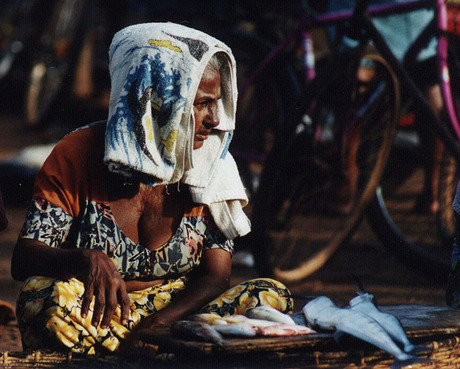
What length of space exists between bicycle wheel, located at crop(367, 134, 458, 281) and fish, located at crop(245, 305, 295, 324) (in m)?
1.91

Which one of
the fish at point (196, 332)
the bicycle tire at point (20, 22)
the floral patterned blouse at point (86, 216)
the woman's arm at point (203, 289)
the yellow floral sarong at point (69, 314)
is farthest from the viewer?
the bicycle tire at point (20, 22)

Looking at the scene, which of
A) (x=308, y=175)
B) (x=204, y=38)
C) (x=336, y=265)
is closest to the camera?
(x=204, y=38)

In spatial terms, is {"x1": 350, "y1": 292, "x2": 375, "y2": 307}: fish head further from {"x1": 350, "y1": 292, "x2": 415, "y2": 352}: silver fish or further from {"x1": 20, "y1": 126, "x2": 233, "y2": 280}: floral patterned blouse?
{"x1": 20, "y1": 126, "x2": 233, "y2": 280}: floral patterned blouse

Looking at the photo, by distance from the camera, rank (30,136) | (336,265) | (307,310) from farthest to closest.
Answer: (30,136)
(336,265)
(307,310)

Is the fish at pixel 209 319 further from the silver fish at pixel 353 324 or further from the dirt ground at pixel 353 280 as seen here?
the dirt ground at pixel 353 280

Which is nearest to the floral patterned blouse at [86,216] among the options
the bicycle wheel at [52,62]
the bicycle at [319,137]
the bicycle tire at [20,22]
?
the bicycle at [319,137]

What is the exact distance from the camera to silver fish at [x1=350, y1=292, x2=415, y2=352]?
240 cm

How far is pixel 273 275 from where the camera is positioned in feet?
13.8

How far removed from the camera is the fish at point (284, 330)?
8.00 feet

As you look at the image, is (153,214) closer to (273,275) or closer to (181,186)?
(181,186)

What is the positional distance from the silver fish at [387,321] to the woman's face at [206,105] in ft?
2.35

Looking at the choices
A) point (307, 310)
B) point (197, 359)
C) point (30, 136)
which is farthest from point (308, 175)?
point (30, 136)

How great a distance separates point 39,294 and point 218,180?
71 centimetres

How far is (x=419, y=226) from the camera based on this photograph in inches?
199
